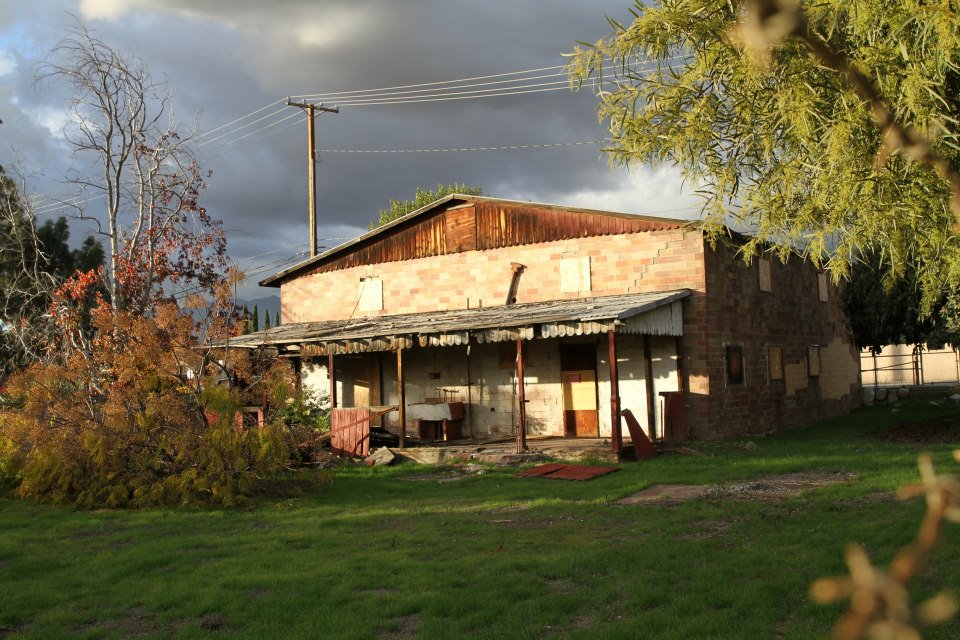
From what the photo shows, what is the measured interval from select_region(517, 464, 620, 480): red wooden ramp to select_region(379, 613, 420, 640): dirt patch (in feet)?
26.8

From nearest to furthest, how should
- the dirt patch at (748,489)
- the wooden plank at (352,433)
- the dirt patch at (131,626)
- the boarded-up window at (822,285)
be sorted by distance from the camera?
the dirt patch at (131,626) → the dirt patch at (748,489) → the wooden plank at (352,433) → the boarded-up window at (822,285)

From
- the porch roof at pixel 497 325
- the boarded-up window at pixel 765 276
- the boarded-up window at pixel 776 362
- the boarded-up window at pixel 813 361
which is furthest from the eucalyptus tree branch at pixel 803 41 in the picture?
the boarded-up window at pixel 813 361

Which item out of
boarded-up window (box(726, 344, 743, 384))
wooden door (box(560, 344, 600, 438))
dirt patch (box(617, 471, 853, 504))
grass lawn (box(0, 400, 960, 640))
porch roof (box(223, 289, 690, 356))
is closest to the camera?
grass lawn (box(0, 400, 960, 640))

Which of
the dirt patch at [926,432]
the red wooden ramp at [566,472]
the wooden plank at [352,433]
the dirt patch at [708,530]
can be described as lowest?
the dirt patch at [708,530]

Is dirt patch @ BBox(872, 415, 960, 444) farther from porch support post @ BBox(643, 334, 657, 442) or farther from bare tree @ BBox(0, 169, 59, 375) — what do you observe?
bare tree @ BBox(0, 169, 59, 375)

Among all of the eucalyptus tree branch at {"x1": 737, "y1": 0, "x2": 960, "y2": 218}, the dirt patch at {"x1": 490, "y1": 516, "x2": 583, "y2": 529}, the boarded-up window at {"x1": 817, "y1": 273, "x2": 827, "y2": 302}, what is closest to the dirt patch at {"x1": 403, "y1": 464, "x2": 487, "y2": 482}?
the dirt patch at {"x1": 490, "y1": 516, "x2": 583, "y2": 529}

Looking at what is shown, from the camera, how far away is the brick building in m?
19.2

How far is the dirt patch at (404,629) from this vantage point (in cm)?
634

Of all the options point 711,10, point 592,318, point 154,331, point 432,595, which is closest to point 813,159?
point 711,10

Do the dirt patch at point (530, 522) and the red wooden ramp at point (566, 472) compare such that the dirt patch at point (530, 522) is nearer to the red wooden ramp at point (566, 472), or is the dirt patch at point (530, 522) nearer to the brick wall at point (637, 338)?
the red wooden ramp at point (566, 472)

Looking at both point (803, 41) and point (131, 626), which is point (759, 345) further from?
point (803, 41)

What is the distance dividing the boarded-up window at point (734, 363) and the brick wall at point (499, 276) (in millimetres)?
2135

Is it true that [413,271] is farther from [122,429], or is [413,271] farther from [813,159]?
[813,159]

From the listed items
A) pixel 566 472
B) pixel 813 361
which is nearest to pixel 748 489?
pixel 566 472
